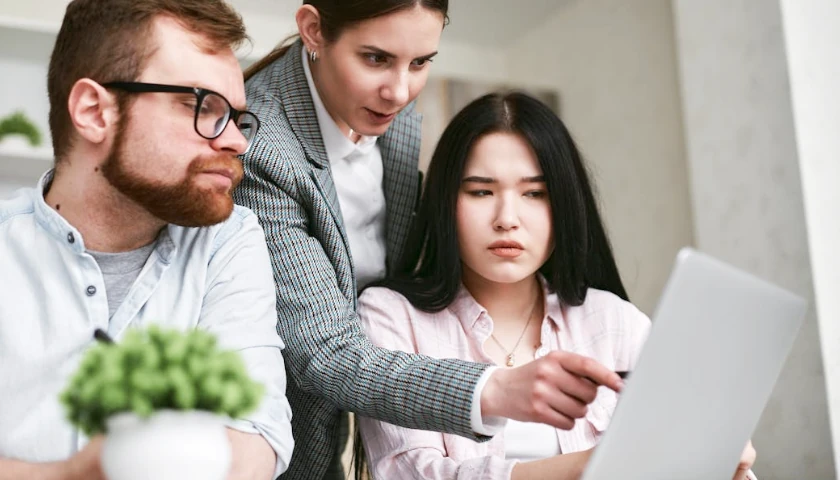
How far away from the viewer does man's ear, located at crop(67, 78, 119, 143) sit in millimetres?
1131

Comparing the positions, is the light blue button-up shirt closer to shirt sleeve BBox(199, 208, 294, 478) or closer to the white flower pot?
shirt sleeve BBox(199, 208, 294, 478)

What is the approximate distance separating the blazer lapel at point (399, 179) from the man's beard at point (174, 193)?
0.62 metres

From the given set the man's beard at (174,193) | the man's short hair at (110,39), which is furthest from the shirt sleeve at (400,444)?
the man's short hair at (110,39)

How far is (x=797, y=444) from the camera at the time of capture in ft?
7.70

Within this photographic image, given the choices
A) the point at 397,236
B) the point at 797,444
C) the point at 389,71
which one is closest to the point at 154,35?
the point at 389,71

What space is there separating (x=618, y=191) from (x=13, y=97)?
102 inches

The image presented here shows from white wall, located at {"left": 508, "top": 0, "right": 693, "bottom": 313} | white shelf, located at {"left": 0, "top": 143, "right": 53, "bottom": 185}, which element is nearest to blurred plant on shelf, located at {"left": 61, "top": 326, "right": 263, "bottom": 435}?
white shelf, located at {"left": 0, "top": 143, "right": 53, "bottom": 185}

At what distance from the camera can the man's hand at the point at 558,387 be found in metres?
0.87

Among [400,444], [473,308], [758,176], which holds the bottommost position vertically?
[400,444]

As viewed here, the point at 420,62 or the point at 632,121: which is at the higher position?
the point at 632,121

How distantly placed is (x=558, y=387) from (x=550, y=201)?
27.9 inches

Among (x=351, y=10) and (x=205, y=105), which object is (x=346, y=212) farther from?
(x=205, y=105)

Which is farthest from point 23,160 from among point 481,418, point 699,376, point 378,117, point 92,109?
point 699,376

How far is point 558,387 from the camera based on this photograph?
92cm
